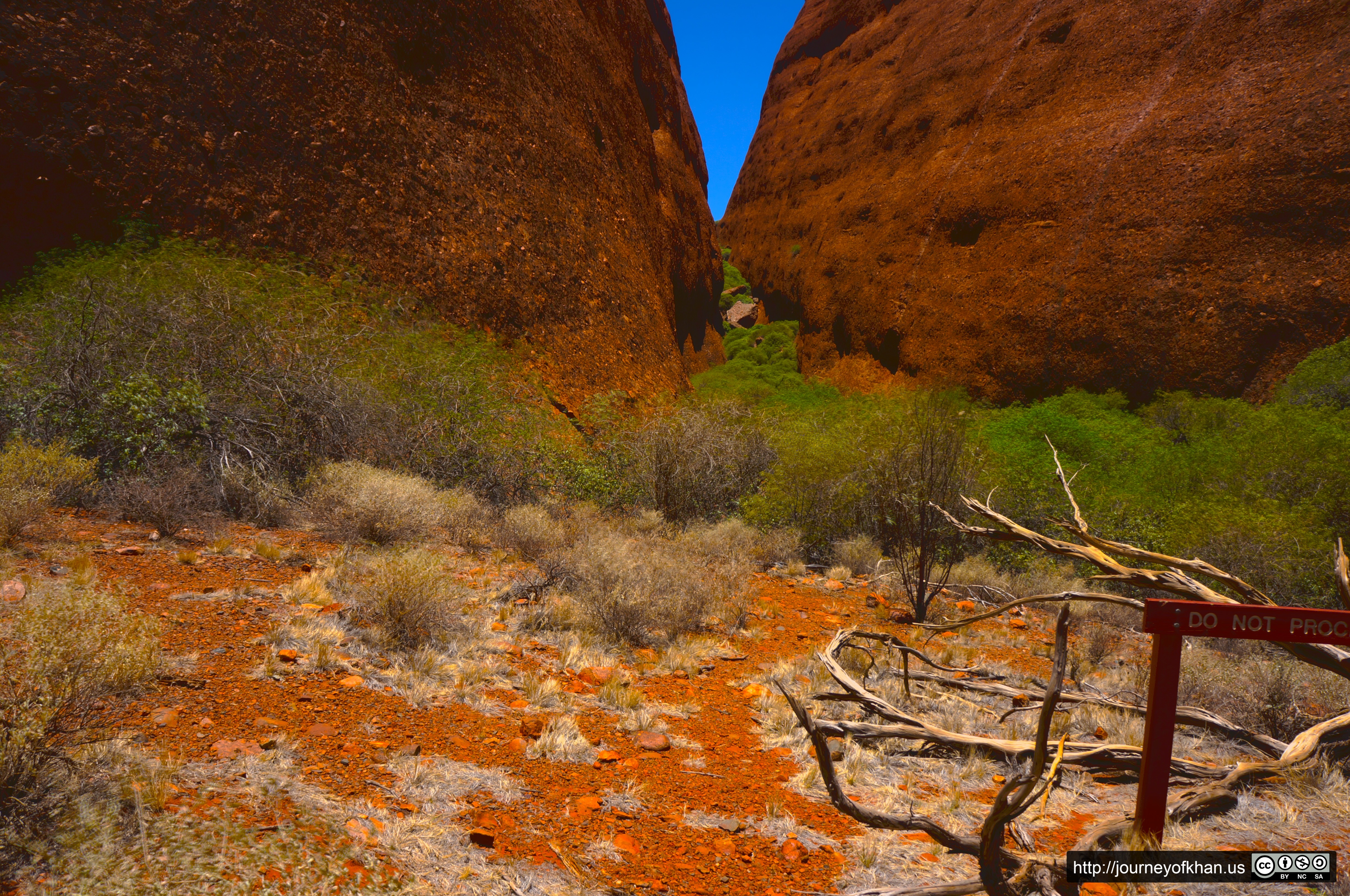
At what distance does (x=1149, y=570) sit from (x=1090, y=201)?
2298 cm

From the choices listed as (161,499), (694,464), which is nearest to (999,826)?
(161,499)

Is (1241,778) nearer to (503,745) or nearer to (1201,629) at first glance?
(1201,629)

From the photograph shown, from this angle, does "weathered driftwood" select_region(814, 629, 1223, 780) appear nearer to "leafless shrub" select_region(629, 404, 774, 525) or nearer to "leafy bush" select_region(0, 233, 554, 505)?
"leafy bush" select_region(0, 233, 554, 505)

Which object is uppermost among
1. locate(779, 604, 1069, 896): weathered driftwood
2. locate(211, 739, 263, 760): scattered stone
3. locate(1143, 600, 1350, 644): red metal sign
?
locate(1143, 600, 1350, 644): red metal sign

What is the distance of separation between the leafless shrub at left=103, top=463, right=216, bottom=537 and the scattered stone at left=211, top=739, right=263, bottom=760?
401 cm

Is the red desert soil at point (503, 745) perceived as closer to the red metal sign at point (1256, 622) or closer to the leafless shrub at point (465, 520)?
the red metal sign at point (1256, 622)

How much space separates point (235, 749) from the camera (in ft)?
9.48

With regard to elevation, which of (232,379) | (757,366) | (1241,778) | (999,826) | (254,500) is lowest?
(1241,778)

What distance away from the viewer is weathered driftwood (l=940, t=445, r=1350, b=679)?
3047mm

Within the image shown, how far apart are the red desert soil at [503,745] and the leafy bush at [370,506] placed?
139 cm

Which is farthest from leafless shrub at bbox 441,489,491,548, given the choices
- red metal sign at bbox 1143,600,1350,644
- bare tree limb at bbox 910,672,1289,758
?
red metal sign at bbox 1143,600,1350,644

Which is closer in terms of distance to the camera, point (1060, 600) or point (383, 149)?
point (1060, 600)

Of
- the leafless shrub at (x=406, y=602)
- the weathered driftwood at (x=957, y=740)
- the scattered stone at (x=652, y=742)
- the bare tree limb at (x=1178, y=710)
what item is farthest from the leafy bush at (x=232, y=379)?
the bare tree limb at (x=1178, y=710)

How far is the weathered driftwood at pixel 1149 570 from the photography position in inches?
120
